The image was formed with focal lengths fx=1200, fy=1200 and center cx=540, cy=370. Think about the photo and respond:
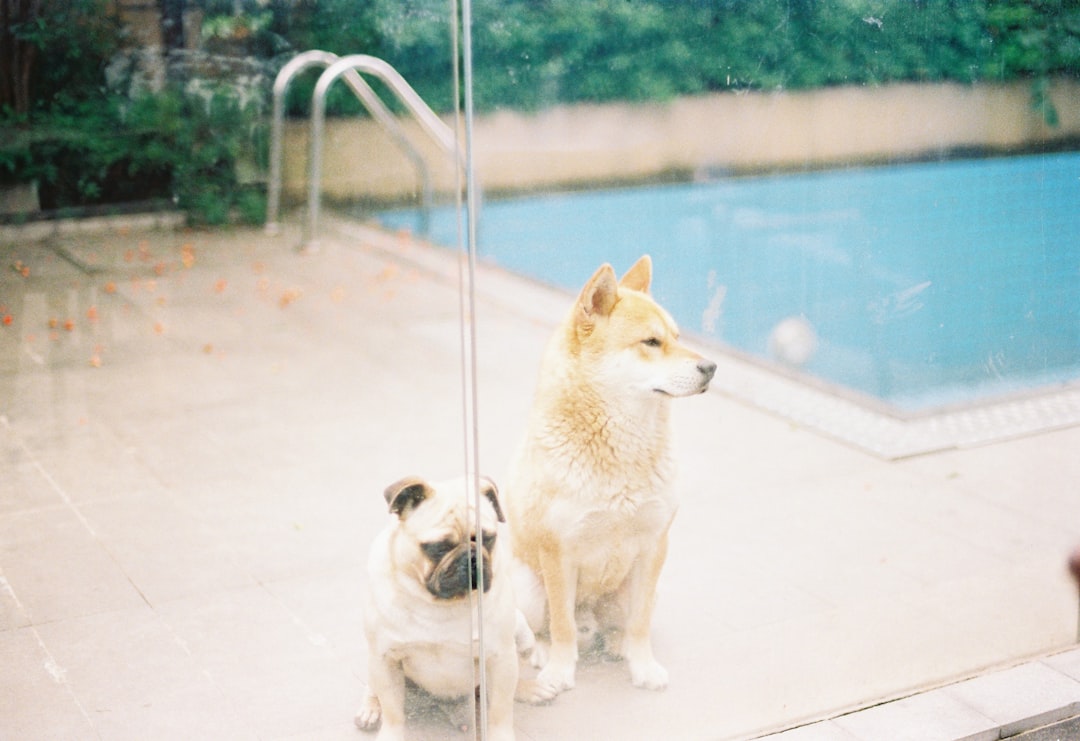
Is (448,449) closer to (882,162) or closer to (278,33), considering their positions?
(278,33)

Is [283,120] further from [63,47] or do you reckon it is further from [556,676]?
[556,676]

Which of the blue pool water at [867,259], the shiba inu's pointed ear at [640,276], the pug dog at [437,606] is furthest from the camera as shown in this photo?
the blue pool water at [867,259]

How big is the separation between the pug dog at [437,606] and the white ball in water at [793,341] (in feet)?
3.89

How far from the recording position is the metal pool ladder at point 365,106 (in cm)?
325

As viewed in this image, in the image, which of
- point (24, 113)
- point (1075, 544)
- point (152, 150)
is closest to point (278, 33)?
point (152, 150)

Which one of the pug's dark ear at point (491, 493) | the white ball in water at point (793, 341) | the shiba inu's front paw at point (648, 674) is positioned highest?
the white ball in water at point (793, 341)

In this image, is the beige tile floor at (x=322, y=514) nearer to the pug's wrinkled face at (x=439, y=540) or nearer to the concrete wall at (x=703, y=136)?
the concrete wall at (x=703, y=136)

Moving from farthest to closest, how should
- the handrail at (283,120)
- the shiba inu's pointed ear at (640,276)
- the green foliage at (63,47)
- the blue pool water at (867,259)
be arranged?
the blue pool water at (867,259) < the shiba inu's pointed ear at (640,276) < the handrail at (283,120) < the green foliage at (63,47)

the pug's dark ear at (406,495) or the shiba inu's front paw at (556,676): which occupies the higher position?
the pug's dark ear at (406,495)

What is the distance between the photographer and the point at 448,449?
3475mm

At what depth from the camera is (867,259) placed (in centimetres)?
392

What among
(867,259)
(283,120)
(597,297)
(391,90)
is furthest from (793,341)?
(283,120)

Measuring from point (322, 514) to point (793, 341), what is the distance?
1587mm

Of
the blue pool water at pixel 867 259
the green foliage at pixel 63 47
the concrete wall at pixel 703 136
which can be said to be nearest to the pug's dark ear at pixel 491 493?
the blue pool water at pixel 867 259
